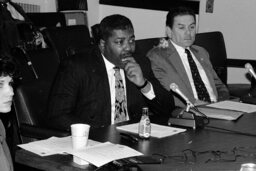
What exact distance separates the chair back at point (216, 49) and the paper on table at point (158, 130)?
185 centimetres

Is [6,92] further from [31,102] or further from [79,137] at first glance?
[31,102]

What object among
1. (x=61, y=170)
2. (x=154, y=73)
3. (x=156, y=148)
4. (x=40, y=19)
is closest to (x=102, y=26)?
(x=154, y=73)

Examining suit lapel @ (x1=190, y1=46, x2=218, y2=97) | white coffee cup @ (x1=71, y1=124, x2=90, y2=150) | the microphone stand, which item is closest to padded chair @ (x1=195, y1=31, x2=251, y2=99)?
suit lapel @ (x1=190, y1=46, x2=218, y2=97)

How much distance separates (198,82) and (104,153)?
1.84 metres

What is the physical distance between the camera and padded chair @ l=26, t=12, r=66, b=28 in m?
5.83

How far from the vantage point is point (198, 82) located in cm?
412

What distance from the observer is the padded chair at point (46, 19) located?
5832mm

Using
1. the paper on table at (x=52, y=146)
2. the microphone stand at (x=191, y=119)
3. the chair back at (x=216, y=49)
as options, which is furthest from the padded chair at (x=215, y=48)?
the paper on table at (x=52, y=146)

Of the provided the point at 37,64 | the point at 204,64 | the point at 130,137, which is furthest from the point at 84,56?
the point at 204,64

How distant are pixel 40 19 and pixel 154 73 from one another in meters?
2.26

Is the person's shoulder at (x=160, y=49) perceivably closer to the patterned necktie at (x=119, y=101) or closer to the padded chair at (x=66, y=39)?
the padded chair at (x=66, y=39)

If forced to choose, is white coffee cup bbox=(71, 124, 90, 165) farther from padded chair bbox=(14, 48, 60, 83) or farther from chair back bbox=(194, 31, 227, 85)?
chair back bbox=(194, 31, 227, 85)

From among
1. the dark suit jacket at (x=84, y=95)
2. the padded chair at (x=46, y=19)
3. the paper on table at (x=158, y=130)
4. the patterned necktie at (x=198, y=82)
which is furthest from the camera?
the padded chair at (x=46, y=19)

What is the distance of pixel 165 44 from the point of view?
4.09m
